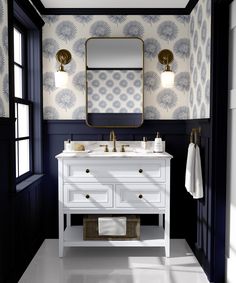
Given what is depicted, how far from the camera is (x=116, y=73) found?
156 inches

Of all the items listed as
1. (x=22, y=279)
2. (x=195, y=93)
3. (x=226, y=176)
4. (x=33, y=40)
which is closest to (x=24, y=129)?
(x=33, y=40)

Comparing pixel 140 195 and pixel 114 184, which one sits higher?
pixel 114 184

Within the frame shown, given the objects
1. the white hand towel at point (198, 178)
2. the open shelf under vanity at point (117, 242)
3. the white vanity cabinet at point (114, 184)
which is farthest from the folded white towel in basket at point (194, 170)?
the open shelf under vanity at point (117, 242)

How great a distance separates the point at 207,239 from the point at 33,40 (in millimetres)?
2643

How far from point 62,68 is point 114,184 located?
1360 mm

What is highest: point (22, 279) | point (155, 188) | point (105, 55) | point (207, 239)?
point (105, 55)

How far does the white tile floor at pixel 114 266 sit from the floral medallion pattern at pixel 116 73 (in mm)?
1439

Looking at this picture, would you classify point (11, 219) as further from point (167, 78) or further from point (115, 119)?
point (167, 78)

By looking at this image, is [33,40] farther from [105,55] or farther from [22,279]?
[22,279]

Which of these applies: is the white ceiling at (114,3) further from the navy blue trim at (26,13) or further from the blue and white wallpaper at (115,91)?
Result: the blue and white wallpaper at (115,91)

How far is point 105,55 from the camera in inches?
155

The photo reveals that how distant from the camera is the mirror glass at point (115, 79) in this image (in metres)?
3.94

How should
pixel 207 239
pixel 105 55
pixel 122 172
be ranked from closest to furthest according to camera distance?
1. pixel 207 239
2. pixel 122 172
3. pixel 105 55

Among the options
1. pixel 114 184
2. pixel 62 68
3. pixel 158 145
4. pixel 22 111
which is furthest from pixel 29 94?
pixel 158 145
